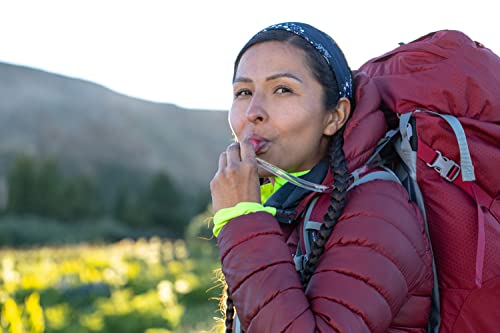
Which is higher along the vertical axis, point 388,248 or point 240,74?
point 240,74

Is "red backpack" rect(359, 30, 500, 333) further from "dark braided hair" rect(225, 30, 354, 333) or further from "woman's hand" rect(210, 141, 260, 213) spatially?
"woman's hand" rect(210, 141, 260, 213)

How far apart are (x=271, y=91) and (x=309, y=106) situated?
117mm

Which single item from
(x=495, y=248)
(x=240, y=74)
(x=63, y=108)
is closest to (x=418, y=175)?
(x=495, y=248)

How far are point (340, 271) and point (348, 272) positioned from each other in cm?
2

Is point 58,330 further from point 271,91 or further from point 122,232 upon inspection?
point 122,232

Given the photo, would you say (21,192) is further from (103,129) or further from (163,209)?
(103,129)

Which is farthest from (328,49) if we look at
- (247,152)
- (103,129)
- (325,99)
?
(103,129)

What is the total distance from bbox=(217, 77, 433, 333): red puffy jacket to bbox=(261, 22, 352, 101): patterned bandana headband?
362 mm

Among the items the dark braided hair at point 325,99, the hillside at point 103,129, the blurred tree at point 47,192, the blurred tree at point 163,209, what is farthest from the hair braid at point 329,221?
the hillside at point 103,129

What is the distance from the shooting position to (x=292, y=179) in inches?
71.4

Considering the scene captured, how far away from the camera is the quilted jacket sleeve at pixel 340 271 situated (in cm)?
152

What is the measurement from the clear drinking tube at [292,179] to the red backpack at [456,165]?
0.19 m

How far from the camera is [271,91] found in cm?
189

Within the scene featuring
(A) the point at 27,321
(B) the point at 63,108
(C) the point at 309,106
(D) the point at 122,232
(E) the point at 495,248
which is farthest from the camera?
(B) the point at 63,108
